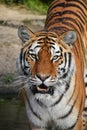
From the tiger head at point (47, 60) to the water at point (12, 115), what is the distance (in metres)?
1.56

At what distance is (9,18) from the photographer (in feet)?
35.4

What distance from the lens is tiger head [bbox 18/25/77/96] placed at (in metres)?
4.58

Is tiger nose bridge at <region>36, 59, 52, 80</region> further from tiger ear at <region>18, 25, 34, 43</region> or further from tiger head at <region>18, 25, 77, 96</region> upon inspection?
tiger ear at <region>18, 25, 34, 43</region>

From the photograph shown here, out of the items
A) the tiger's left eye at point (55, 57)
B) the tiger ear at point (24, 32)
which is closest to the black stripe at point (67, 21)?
the tiger ear at point (24, 32)

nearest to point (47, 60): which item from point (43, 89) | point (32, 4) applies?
point (43, 89)

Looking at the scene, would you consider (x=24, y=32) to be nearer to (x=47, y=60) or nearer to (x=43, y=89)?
(x=47, y=60)

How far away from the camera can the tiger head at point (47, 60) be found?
4578 mm

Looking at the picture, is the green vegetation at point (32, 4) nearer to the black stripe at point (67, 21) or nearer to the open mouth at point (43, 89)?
the black stripe at point (67, 21)

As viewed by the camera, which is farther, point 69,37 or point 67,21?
point 67,21

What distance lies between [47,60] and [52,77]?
143mm

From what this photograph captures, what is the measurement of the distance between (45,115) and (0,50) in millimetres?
3759

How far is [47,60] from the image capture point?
4.61 m

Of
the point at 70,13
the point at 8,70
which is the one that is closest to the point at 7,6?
the point at 8,70

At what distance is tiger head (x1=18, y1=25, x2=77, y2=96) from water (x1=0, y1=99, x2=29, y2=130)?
1.56m
